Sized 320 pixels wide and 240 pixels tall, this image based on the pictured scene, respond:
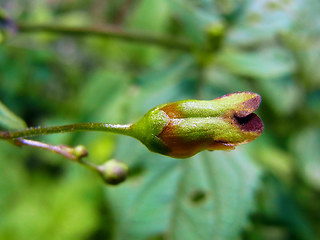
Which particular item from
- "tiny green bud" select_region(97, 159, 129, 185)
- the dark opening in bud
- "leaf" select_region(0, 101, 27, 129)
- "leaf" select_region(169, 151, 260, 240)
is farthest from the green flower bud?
"leaf" select_region(169, 151, 260, 240)

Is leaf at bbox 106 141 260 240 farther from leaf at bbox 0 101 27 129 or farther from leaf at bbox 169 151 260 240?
leaf at bbox 0 101 27 129

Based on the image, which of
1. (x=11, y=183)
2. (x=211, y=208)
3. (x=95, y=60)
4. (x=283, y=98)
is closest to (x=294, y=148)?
(x=283, y=98)

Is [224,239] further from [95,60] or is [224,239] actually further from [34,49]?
[95,60]

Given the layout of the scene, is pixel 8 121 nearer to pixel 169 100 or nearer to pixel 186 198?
pixel 186 198

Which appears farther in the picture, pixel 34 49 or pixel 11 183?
pixel 11 183

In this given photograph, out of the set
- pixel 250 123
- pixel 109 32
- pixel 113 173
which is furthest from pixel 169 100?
pixel 250 123

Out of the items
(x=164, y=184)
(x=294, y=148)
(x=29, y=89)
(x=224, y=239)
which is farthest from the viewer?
(x=29, y=89)

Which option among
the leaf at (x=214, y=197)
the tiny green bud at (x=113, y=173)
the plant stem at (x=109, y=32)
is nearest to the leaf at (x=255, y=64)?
the plant stem at (x=109, y=32)

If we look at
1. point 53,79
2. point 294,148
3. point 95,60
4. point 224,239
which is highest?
point 95,60
